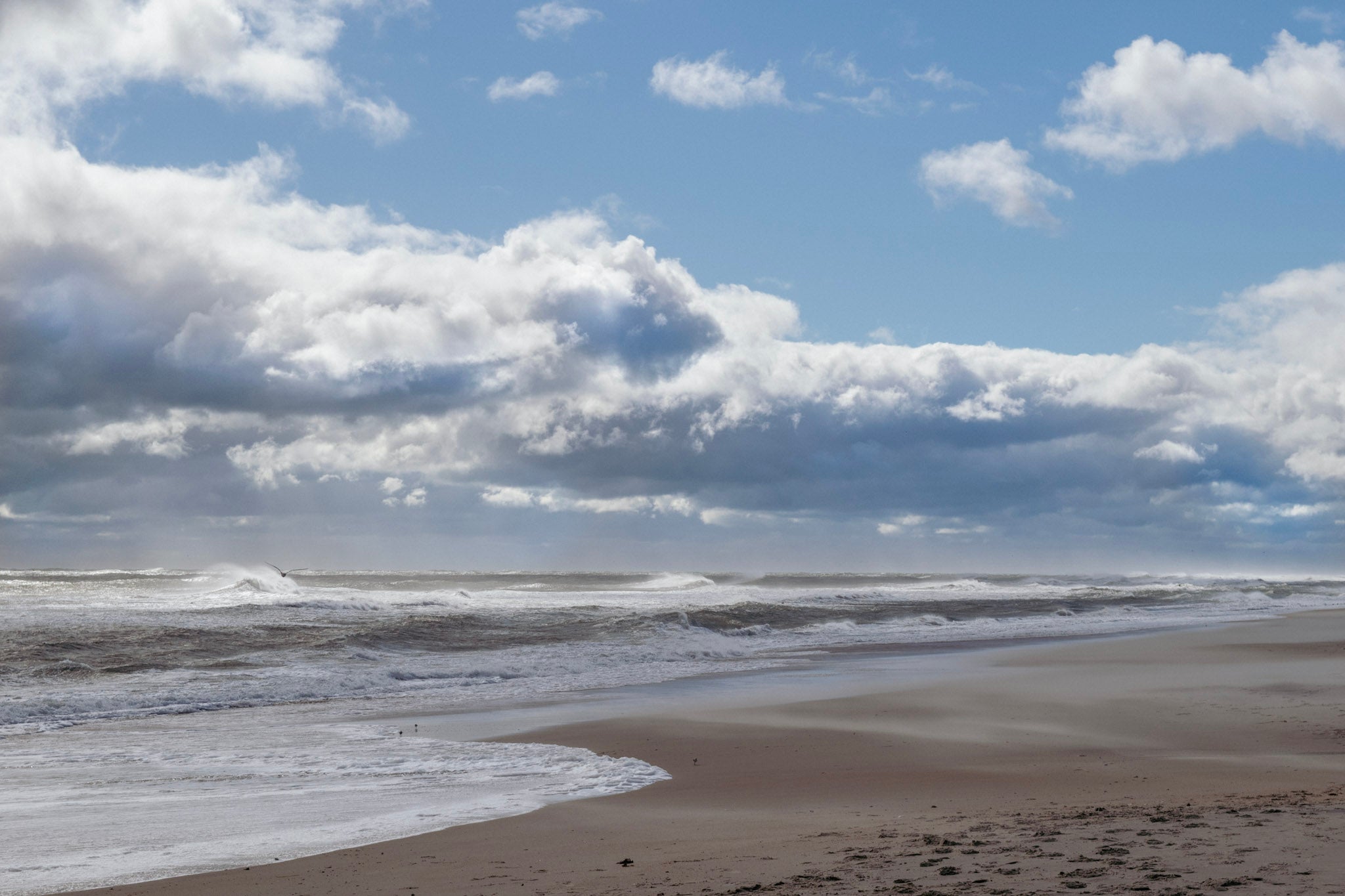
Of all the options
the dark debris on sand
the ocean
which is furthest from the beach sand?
the ocean

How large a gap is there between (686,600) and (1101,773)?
1551 inches

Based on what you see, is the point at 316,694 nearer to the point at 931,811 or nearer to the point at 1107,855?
the point at 931,811

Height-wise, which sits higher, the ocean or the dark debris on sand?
the dark debris on sand

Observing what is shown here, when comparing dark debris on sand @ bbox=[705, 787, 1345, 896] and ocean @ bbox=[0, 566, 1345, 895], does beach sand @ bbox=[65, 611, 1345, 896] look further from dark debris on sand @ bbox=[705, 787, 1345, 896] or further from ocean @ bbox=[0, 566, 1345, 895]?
ocean @ bbox=[0, 566, 1345, 895]

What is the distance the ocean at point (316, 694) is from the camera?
8.36 m

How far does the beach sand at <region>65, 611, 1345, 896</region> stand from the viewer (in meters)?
5.83

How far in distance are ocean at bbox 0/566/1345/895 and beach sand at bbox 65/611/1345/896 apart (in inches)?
35.0

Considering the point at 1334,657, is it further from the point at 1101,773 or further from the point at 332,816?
the point at 332,816

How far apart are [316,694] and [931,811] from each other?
13.7 m

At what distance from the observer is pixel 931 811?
8344 millimetres

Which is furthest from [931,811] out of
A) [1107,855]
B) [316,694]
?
[316,694]

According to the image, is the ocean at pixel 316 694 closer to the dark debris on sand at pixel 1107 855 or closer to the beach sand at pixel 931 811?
the beach sand at pixel 931 811

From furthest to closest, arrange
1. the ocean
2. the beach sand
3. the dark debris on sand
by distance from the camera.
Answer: the ocean < the beach sand < the dark debris on sand

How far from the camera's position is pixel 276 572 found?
6419 cm
